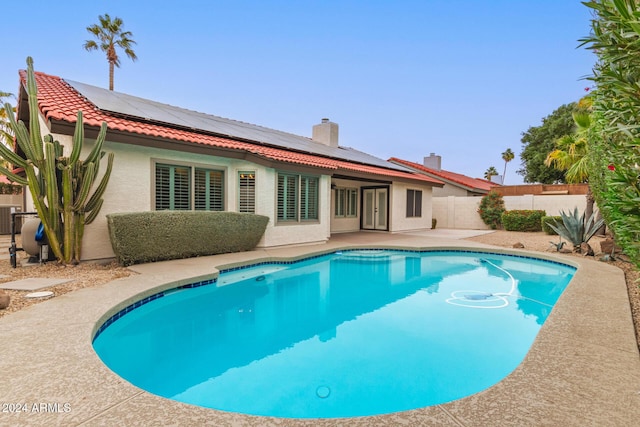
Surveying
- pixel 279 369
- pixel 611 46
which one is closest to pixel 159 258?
pixel 279 369

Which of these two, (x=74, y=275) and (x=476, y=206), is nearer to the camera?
(x=74, y=275)

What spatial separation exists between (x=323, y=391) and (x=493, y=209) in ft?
66.8

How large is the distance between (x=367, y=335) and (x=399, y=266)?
5.85 m

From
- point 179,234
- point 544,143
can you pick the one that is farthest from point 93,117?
point 544,143

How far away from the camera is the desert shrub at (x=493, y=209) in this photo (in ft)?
67.2

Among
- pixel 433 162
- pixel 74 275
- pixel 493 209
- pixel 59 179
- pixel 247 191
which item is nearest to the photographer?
pixel 74 275

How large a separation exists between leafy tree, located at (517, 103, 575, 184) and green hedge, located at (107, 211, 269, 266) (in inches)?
1222

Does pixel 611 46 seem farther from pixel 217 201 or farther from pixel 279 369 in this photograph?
pixel 217 201

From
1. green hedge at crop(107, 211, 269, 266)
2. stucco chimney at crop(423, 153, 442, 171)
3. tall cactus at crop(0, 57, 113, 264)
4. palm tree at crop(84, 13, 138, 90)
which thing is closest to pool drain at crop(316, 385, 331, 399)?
green hedge at crop(107, 211, 269, 266)

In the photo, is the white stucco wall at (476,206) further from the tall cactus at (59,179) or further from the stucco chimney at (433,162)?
the tall cactus at (59,179)

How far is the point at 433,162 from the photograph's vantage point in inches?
1096

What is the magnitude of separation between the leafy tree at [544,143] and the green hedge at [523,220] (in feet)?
50.8

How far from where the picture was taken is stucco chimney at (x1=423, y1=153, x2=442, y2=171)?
1091 inches

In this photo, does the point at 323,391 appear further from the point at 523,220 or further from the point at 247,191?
the point at 523,220
